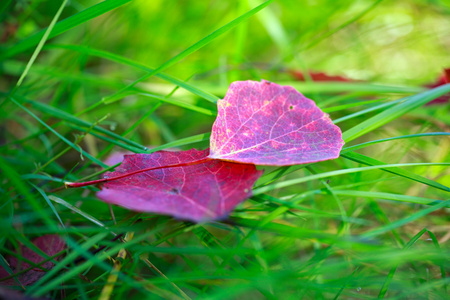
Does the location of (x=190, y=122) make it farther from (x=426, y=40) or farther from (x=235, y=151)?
(x=426, y=40)

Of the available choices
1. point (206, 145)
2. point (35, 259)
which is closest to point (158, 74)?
point (206, 145)

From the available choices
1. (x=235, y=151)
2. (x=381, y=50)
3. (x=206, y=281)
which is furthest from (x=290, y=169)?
(x=381, y=50)

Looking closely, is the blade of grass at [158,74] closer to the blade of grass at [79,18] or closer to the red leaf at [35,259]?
the blade of grass at [79,18]

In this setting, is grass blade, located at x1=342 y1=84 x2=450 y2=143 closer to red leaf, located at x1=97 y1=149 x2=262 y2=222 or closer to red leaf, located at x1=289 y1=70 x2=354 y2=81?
red leaf, located at x1=97 y1=149 x2=262 y2=222

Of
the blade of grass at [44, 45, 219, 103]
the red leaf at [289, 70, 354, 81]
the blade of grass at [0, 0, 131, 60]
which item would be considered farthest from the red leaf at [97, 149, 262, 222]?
the red leaf at [289, 70, 354, 81]

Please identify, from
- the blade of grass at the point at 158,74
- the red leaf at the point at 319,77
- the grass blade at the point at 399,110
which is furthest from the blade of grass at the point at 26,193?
the red leaf at the point at 319,77

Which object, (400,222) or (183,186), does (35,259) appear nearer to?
(183,186)
